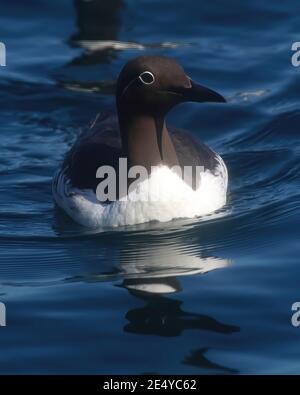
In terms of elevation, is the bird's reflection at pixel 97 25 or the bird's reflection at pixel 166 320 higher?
the bird's reflection at pixel 97 25

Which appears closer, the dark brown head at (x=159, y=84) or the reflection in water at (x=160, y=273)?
the reflection in water at (x=160, y=273)

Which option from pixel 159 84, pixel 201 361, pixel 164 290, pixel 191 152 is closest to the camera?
pixel 201 361

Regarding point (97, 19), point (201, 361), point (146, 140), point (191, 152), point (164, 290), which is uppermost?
point (97, 19)

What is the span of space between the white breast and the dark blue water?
100mm

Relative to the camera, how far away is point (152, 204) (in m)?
9.91

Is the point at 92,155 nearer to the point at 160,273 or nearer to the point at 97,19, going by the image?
the point at 160,273

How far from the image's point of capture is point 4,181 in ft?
38.1

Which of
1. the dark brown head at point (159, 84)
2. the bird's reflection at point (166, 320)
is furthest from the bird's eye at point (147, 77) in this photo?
the bird's reflection at point (166, 320)

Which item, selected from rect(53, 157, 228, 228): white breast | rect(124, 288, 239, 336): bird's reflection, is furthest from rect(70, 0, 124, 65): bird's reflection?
rect(124, 288, 239, 336): bird's reflection

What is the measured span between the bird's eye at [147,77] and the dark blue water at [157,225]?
1195 mm

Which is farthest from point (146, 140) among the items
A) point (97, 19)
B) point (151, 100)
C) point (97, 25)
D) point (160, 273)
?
point (97, 19)

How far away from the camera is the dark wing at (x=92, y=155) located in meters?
10.2

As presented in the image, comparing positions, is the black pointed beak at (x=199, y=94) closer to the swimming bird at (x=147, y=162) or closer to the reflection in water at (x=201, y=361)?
the swimming bird at (x=147, y=162)

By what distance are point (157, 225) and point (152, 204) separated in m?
0.19
